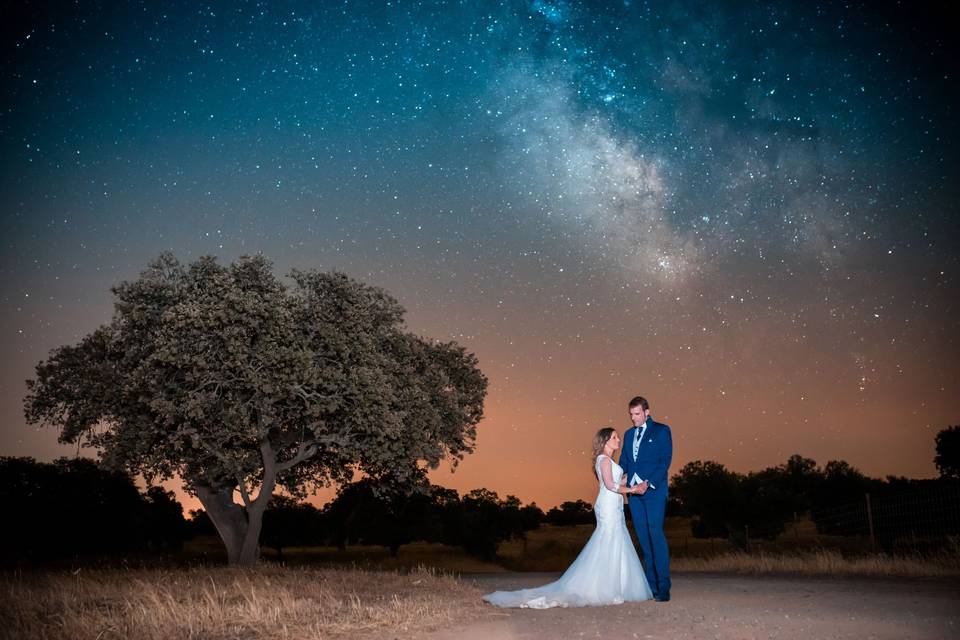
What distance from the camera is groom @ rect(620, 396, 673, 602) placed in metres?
10.8

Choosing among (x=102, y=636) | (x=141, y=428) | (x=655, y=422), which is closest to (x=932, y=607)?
(x=655, y=422)

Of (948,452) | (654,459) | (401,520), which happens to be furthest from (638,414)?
(948,452)

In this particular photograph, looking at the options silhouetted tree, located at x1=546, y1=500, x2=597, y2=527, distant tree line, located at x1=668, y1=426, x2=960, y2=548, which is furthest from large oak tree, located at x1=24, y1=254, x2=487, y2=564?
silhouetted tree, located at x1=546, y1=500, x2=597, y2=527

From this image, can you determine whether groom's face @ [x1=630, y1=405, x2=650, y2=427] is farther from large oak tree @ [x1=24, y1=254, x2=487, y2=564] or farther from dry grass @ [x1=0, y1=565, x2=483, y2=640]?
large oak tree @ [x1=24, y1=254, x2=487, y2=564]

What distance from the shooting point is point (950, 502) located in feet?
65.1

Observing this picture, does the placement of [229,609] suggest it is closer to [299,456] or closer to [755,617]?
[755,617]

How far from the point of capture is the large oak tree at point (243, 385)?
63.2ft

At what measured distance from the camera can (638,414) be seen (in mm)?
11344

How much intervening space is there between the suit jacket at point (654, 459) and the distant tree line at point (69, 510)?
3899 cm

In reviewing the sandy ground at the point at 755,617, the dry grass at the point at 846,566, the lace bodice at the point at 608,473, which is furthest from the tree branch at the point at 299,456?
the sandy ground at the point at 755,617

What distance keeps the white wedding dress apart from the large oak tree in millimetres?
9719

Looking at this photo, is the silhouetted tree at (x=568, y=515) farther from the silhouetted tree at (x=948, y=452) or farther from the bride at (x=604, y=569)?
the bride at (x=604, y=569)

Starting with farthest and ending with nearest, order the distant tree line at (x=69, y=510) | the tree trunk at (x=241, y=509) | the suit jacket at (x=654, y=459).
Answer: the distant tree line at (x=69, y=510), the tree trunk at (x=241, y=509), the suit jacket at (x=654, y=459)

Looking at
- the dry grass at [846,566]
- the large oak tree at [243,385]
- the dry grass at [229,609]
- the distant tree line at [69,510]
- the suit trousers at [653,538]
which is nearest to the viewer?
the dry grass at [229,609]
